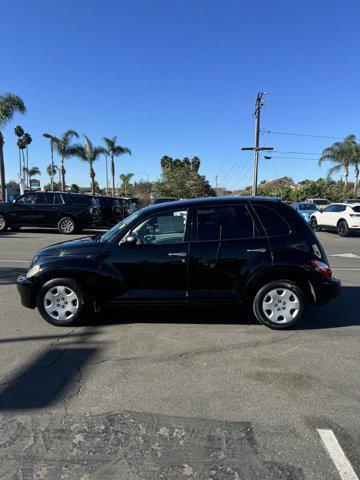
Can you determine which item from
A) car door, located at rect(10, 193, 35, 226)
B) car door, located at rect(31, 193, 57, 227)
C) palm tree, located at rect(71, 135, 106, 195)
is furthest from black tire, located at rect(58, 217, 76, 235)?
palm tree, located at rect(71, 135, 106, 195)

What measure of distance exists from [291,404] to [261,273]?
1938 millimetres

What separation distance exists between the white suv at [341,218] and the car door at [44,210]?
13010 mm

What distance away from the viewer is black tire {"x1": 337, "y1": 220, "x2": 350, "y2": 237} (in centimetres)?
1834

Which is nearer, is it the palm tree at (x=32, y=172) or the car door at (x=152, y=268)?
the car door at (x=152, y=268)

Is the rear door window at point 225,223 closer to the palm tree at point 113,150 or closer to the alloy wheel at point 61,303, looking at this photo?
the alloy wheel at point 61,303

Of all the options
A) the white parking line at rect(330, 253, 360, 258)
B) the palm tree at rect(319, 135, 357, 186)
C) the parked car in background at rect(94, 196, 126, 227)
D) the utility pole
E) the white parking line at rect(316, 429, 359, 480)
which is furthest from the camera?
the palm tree at rect(319, 135, 357, 186)

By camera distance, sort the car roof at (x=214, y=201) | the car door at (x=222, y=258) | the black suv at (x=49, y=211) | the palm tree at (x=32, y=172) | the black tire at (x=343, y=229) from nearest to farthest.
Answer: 1. the car door at (x=222, y=258)
2. the car roof at (x=214, y=201)
3. the black suv at (x=49, y=211)
4. the black tire at (x=343, y=229)
5. the palm tree at (x=32, y=172)

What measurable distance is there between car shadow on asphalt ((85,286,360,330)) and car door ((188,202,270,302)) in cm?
24

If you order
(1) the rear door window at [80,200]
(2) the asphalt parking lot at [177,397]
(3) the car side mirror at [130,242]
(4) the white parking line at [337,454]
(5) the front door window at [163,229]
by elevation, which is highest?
(1) the rear door window at [80,200]

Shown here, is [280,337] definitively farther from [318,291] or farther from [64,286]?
[64,286]

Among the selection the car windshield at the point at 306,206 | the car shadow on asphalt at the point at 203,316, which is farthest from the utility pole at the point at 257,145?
the car shadow on asphalt at the point at 203,316

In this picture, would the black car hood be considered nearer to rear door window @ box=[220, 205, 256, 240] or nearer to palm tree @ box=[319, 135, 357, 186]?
rear door window @ box=[220, 205, 256, 240]

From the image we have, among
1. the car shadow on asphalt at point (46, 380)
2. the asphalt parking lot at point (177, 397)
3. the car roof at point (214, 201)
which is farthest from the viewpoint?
the car roof at point (214, 201)

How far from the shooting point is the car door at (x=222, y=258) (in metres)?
5.04
